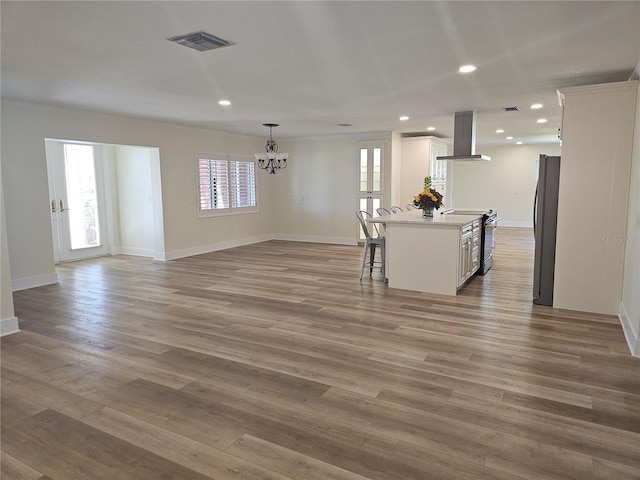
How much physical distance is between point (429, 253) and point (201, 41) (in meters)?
3.58

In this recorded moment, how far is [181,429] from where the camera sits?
2467 mm

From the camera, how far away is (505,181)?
13.1 metres

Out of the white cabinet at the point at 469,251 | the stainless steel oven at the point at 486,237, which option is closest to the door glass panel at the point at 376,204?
the stainless steel oven at the point at 486,237

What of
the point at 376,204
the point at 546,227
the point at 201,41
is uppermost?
the point at 201,41

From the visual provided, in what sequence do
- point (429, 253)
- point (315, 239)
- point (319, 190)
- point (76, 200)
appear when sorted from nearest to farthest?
1. point (429, 253)
2. point (76, 200)
3. point (319, 190)
4. point (315, 239)

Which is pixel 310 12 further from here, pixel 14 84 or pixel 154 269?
pixel 154 269

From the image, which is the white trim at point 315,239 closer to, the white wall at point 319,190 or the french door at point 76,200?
the white wall at point 319,190

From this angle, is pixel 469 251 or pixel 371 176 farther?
pixel 371 176

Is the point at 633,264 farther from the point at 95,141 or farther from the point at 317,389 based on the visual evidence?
the point at 95,141

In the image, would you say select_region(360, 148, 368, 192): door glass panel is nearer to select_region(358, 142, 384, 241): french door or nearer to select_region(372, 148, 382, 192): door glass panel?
select_region(358, 142, 384, 241): french door

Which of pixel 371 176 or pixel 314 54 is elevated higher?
pixel 314 54

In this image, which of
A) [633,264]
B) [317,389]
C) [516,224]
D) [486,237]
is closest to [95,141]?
[317,389]

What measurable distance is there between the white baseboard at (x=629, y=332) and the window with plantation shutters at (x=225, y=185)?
7.27 m

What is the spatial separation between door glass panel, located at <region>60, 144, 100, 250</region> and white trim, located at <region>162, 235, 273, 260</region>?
63.6 inches
